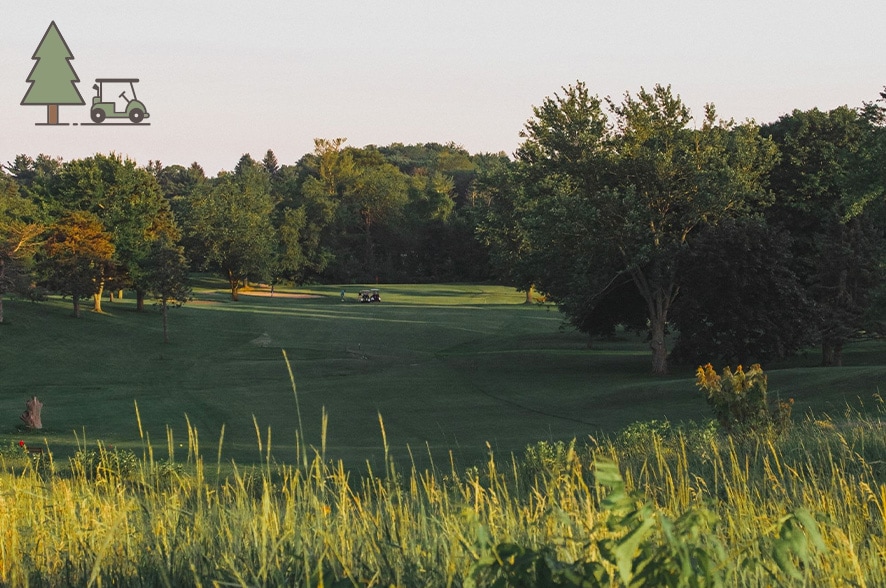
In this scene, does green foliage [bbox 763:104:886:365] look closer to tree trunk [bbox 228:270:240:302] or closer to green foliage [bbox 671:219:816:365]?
green foliage [bbox 671:219:816:365]

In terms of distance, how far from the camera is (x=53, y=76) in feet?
89.6

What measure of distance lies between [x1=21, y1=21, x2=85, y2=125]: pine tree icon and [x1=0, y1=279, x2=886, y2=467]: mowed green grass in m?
9.15

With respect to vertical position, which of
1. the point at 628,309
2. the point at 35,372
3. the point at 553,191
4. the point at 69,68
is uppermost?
the point at 69,68

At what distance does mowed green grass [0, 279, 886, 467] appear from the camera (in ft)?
83.9

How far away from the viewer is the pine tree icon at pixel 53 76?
1064 inches

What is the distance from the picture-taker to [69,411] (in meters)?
31.0

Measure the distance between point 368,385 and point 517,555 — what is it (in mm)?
35922

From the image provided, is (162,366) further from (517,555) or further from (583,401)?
(517,555)

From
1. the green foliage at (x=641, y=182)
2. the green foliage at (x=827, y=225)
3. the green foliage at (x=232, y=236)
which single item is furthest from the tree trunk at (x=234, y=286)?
the green foliage at (x=827, y=225)

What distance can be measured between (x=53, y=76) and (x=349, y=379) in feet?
61.0

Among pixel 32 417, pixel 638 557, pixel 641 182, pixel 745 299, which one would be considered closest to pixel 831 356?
pixel 745 299

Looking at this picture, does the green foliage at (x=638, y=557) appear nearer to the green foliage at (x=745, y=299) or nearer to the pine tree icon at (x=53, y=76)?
the pine tree icon at (x=53, y=76)

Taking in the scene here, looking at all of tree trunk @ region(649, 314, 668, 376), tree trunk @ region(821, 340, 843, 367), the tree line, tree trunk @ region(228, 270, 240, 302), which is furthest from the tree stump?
tree trunk @ region(228, 270, 240, 302)

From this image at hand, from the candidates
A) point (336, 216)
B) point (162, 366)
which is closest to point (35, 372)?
point (162, 366)
